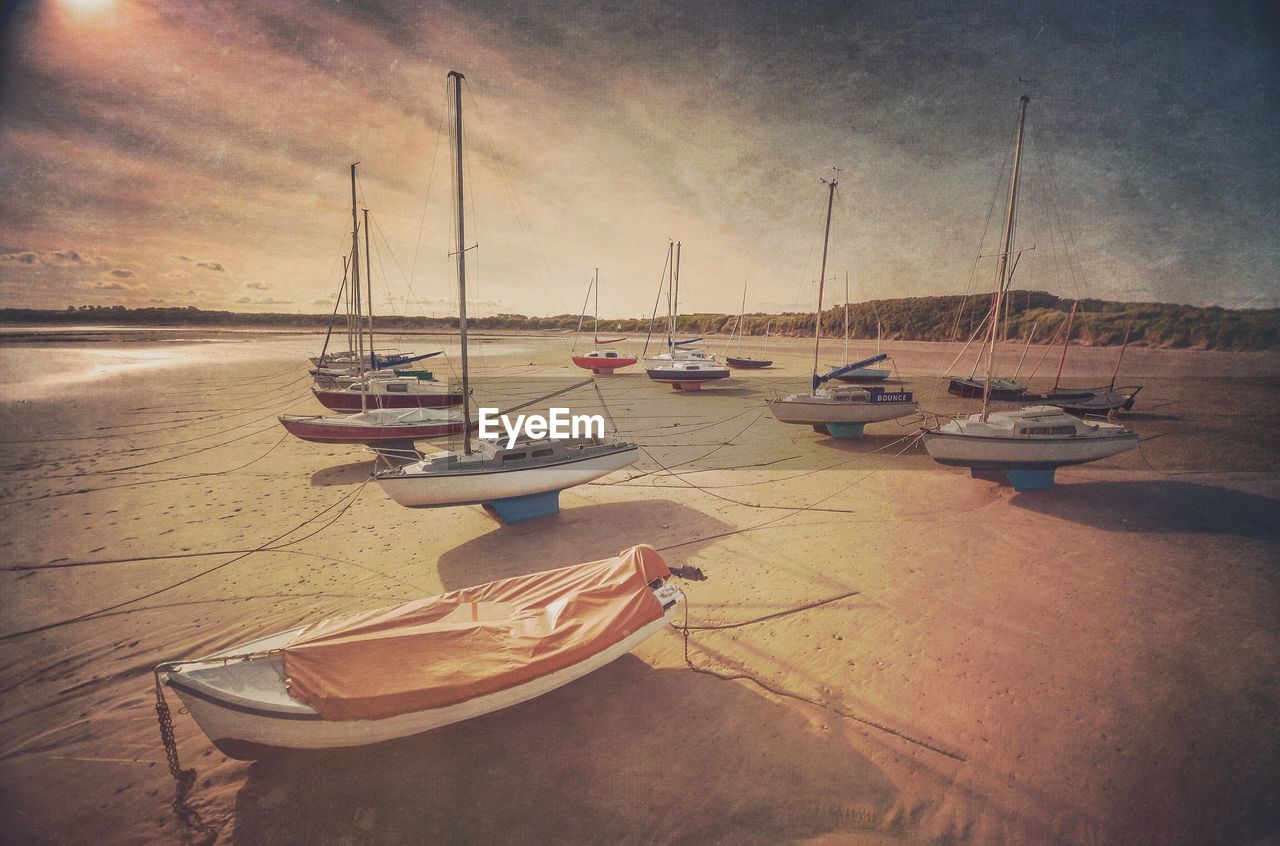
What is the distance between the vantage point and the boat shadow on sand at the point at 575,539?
276 inches

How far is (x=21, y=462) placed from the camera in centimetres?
1120

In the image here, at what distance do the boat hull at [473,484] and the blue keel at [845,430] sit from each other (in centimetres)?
992

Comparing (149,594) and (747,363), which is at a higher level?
(747,363)

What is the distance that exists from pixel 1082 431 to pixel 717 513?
8.04 m

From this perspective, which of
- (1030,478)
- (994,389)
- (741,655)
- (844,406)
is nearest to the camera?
(741,655)

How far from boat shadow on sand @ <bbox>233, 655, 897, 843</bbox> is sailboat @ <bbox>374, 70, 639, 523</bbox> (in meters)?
4.23

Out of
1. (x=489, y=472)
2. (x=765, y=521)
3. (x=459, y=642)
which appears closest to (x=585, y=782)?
(x=459, y=642)

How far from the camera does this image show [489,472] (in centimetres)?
783

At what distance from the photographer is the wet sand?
3.43 metres

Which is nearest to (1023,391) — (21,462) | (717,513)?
(717,513)

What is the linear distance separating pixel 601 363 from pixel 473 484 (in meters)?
23.0

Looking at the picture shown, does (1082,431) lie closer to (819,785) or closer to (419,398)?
(819,785)

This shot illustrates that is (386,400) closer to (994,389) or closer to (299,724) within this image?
(299,724)

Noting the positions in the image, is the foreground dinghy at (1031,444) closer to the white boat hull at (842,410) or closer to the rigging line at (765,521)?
the rigging line at (765,521)
